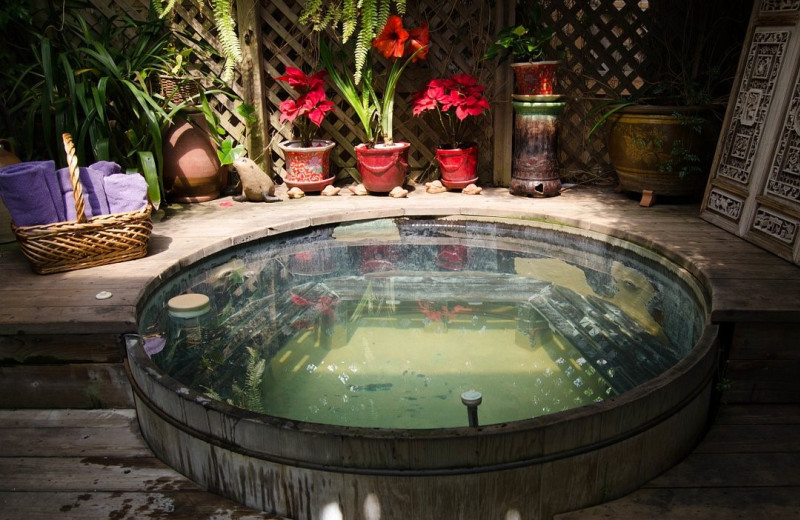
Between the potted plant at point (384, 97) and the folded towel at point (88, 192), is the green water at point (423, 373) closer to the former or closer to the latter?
the folded towel at point (88, 192)

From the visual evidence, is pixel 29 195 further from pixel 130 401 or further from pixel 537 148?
pixel 537 148

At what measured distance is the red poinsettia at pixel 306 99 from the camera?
4156mm

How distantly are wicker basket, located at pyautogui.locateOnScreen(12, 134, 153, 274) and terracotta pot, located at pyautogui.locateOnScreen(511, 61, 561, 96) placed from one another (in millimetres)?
2372

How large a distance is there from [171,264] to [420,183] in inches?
87.1

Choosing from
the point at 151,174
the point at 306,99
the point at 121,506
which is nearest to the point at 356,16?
the point at 306,99

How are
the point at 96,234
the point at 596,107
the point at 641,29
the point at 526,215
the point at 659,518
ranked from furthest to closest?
the point at 641,29 < the point at 596,107 < the point at 526,215 < the point at 96,234 < the point at 659,518

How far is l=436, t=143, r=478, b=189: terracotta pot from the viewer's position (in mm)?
4289

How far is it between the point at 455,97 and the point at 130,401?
2.75 metres

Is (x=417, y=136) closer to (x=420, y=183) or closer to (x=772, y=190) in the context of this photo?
(x=420, y=183)

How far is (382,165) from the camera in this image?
4219 millimetres

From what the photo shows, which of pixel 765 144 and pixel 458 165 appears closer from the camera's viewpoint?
pixel 765 144

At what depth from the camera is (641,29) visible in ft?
14.5

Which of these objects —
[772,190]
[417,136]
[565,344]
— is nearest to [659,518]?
[565,344]

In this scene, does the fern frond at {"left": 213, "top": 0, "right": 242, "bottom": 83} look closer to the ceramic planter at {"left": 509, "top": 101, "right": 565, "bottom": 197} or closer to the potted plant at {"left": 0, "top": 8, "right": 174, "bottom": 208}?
the potted plant at {"left": 0, "top": 8, "right": 174, "bottom": 208}
